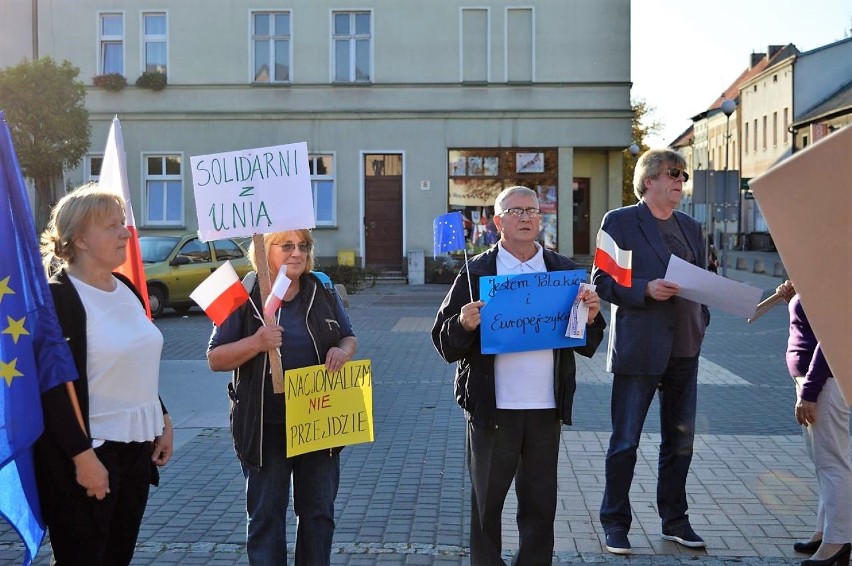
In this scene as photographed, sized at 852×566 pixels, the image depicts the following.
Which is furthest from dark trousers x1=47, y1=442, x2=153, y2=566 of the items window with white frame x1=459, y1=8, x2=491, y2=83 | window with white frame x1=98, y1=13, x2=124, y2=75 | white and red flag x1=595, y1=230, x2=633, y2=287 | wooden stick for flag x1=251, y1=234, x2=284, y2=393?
window with white frame x1=98, y1=13, x2=124, y2=75

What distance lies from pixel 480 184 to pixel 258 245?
25606 mm

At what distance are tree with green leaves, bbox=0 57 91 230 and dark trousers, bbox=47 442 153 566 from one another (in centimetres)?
2191

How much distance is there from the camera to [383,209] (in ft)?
97.4

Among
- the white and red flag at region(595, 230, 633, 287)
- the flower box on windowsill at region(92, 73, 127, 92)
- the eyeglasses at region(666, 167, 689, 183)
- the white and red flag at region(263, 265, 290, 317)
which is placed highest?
the flower box on windowsill at region(92, 73, 127, 92)

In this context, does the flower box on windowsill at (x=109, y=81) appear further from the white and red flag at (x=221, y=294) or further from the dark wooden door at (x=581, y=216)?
the white and red flag at (x=221, y=294)

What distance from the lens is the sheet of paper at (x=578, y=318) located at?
4473mm

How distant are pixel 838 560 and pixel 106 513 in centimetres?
362

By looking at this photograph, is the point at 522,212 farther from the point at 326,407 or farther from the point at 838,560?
the point at 838,560

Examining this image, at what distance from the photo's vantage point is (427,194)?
29.4 metres

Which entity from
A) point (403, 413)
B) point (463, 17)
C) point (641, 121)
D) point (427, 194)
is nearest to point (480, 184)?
point (427, 194)

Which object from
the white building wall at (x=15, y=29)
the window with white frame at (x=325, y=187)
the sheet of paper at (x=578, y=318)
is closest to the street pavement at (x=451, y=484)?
the sheet of paper at (x=578, y=318)

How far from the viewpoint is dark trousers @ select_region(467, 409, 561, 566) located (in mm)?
4559

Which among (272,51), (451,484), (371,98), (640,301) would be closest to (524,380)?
(640,301)

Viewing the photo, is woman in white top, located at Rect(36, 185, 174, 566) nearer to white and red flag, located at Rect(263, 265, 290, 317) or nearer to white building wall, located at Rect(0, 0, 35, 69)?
white and red flag, located at Rect(263, 265, 290, 317)
